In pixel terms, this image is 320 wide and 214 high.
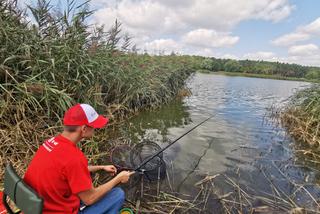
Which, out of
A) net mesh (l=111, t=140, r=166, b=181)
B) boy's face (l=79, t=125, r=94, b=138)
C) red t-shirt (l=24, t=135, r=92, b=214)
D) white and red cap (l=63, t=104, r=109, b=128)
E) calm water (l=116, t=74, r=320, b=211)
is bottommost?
calm water (l=116, t=74, r=320, b=211)

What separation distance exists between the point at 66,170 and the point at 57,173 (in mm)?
72

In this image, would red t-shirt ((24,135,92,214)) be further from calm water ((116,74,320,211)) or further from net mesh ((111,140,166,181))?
calm water ((116,74,320,211))

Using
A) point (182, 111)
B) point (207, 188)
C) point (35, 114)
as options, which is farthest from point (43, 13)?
point (182, 111)

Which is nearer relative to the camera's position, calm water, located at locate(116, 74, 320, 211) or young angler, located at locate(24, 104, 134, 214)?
young angler, located at locate(24, 104, 134, 214)

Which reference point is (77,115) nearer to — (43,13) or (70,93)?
(70,93)

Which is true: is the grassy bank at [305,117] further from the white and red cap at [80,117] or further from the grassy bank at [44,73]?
the white and red cap at [80,117]

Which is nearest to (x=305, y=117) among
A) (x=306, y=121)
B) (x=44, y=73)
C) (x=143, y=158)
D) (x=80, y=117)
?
(x=306, y=121)

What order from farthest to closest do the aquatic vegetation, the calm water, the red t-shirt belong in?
the aquatic vegetation, the calm water, the red t-shirt

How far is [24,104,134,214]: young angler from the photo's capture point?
2.02m

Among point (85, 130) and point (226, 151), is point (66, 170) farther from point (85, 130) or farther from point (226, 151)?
point (226, 151)

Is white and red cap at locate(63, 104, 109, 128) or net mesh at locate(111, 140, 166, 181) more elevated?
white and red cap at locate(63, 104, 109, 128)

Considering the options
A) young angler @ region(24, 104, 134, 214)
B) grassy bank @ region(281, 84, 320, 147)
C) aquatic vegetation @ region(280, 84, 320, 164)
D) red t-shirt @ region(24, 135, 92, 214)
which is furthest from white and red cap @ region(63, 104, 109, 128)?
grassy bank @ region(281, 84, 320, 147)

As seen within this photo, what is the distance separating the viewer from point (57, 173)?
201 centimetres

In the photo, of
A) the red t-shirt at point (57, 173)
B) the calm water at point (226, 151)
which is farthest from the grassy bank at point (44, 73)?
the red t-shirt at point (57, 173)
